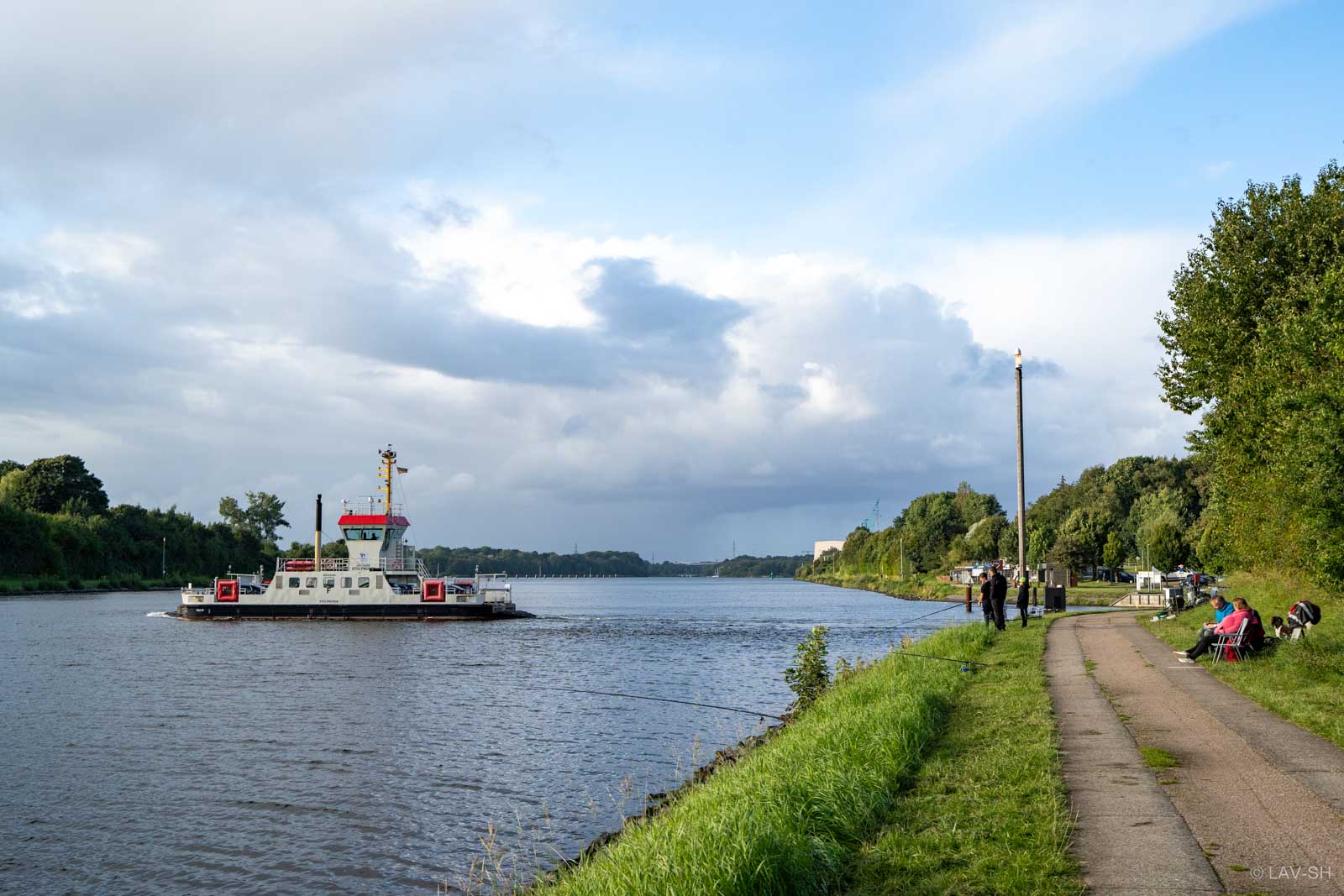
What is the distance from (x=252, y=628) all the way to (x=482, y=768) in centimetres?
5010

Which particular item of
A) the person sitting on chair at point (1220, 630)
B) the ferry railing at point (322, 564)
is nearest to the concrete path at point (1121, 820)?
the person sitting on chair at point (1220, 630)

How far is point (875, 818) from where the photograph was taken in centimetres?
941

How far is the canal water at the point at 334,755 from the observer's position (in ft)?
45.7

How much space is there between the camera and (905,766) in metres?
11.3

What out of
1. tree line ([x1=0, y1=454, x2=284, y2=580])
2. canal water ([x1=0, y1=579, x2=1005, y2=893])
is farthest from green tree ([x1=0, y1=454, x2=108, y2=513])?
canal water ([x1=0, y1=579, x2=1005, y2=893])

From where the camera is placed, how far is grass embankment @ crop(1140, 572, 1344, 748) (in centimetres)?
1358

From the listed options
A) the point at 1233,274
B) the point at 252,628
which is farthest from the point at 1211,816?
the point at 252,628

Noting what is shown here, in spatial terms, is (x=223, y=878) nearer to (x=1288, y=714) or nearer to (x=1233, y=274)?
(x=1288, y=714)

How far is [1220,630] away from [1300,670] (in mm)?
2966

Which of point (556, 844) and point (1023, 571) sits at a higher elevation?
point (1023, 571)

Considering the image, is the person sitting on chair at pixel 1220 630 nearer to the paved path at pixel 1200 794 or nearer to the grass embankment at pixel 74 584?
the paved path at pixel 1200 794

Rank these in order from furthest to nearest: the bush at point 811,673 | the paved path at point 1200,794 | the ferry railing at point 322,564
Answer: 1. the ferry railing at point 322,564
2. the bush at point 811,673
3. the paved path at point 1200,794

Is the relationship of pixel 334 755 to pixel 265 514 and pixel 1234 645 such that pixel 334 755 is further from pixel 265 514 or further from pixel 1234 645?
→ pixel 265 514

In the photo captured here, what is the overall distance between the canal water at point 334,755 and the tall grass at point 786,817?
2750mm
